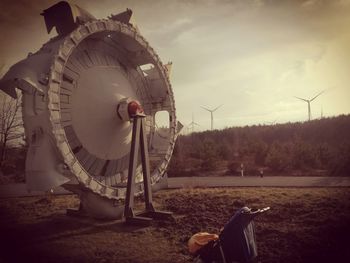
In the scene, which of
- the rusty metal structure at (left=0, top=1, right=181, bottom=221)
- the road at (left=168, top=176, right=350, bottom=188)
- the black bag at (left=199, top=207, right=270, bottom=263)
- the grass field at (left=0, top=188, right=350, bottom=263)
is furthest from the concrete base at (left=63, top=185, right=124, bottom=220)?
the road at (left=168, top=176, right=350, bottom=188)

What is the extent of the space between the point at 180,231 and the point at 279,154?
1924 centimetres

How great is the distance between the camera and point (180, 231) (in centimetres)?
853

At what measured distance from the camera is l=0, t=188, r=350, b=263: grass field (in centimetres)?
679

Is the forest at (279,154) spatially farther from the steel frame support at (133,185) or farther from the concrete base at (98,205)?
the concrete base at (98,205)

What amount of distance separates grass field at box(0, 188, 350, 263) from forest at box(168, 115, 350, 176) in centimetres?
1005

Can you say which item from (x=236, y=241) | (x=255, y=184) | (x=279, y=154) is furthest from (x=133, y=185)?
(x=279, y=154)

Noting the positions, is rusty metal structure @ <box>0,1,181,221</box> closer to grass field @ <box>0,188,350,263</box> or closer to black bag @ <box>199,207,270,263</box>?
grass field @ <box>0,188,350,263</box>

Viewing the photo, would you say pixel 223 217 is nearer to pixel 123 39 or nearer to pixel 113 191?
pixel 113 191

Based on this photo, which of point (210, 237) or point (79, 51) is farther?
point (79, 51)

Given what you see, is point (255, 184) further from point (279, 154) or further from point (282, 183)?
point (279, 154)

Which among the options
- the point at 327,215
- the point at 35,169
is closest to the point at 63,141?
the point at 35,169

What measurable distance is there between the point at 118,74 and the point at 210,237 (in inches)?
280

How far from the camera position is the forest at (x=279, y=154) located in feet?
78.8

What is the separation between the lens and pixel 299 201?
1089 centimetres
